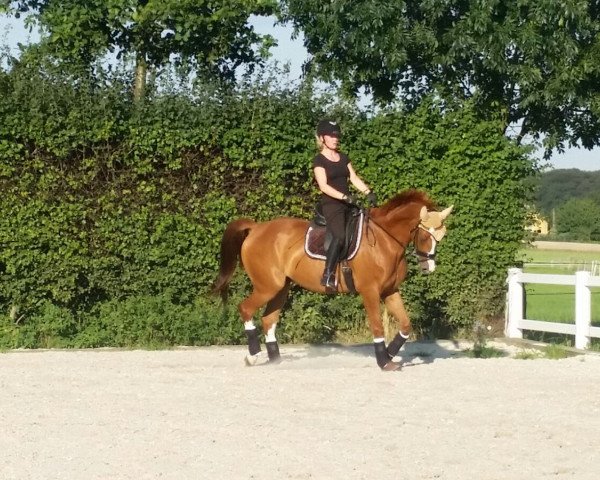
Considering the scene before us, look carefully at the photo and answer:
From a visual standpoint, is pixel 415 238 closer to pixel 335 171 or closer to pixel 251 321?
pixel 335 171

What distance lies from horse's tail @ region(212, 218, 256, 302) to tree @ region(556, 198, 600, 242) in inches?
4254

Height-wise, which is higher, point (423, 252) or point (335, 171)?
point (335, 171)

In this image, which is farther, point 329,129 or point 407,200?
point 407,200

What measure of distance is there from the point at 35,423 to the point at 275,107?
24.8ft

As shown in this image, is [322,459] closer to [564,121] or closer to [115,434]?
[115,434]

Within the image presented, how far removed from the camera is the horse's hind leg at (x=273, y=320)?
12836 mm

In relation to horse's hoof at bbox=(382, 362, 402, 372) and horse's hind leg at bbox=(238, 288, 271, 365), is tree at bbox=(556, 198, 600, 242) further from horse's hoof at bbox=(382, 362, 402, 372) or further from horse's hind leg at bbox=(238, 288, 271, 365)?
horse's hoof at bbox=(382, 362, 402, 372)

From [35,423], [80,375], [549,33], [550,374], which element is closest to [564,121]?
[549,33]

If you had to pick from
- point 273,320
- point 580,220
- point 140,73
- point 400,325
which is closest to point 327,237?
point 400,325

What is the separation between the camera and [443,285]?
15648 mm

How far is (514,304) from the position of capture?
1591cm

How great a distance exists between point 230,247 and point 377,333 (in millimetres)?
2257

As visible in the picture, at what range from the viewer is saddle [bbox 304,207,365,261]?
12031mm

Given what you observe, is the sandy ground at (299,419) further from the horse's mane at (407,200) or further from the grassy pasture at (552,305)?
the grassy pasture at (552,305)
